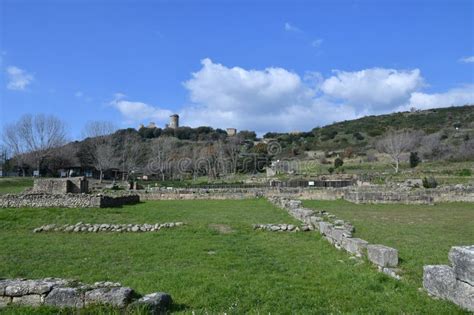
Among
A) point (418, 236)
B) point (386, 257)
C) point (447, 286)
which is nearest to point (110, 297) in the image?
point (447, 286)

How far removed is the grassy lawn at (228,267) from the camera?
6.07 m

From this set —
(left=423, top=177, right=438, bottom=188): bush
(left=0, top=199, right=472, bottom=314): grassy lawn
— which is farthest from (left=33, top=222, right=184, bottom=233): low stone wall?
(left=423, top=177, right=438, bottom=188): bush

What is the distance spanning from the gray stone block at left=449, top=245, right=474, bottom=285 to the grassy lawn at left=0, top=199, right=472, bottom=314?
430 mm

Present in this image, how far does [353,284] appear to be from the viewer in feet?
23.5

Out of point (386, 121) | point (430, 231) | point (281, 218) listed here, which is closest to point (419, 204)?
point (281, 218)

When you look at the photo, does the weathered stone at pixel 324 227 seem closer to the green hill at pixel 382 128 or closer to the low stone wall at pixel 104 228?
the low stone wall at pixel 104 228

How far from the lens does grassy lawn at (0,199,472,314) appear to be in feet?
19.9

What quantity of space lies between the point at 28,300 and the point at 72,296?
0.80 meters

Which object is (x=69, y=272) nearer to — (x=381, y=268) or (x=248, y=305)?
(x=248, y=305)

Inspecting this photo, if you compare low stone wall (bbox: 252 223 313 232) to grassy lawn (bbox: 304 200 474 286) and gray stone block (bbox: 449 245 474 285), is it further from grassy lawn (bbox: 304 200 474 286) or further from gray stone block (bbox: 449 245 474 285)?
gray stone block (bbox: 449 245 474 285)

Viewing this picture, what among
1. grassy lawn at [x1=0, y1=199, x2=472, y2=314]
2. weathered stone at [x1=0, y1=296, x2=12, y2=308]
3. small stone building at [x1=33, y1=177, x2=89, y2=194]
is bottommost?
grassy lawn at [x1=0, y1=199, x2=472, y2=314]

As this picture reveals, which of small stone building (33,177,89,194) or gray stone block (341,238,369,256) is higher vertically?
small stone building (33,177,89,194)

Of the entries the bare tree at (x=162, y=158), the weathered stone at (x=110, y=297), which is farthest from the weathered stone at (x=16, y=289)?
the bare tree at (x=162, y=158)

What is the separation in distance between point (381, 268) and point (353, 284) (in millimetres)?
1175
